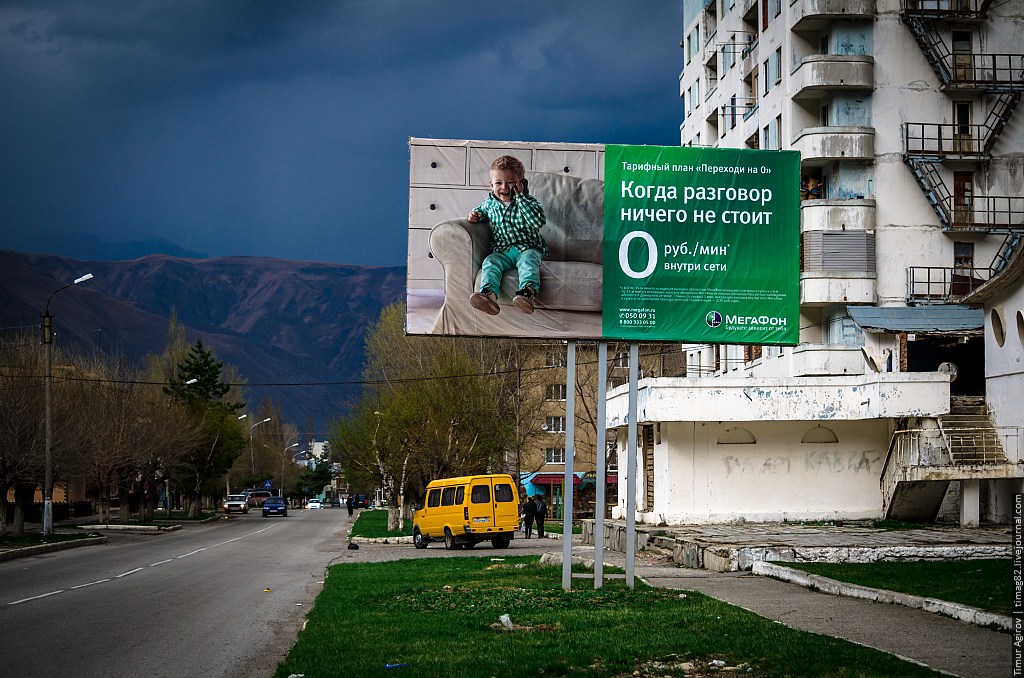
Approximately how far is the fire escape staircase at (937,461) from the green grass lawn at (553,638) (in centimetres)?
1468

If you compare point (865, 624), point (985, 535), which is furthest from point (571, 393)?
point (985, 535)

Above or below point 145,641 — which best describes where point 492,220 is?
above

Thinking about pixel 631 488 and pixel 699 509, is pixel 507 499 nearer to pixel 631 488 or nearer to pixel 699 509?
pixel 699 509

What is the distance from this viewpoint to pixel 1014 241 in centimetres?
4569

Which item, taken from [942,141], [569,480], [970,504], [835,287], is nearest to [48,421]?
[569,480]

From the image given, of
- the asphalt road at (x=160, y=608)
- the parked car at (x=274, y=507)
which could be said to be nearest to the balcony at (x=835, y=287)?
the asphalt road at (x=160, y=608)

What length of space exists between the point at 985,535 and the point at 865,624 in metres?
14.4

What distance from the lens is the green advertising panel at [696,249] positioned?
19188 mm

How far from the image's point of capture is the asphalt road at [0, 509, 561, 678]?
12289 millimetres

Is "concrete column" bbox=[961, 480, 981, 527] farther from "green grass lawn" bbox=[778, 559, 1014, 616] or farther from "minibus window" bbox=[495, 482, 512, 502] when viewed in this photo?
"minibus window" bbox=[495, 482, 512, 502]

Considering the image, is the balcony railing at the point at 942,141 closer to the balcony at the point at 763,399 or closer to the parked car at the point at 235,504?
the balcony at the point at 763,399

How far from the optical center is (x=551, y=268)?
63.7 feet

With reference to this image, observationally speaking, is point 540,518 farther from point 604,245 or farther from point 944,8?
point 944,8

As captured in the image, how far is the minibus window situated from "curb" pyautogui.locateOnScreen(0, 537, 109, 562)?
47.3ft
